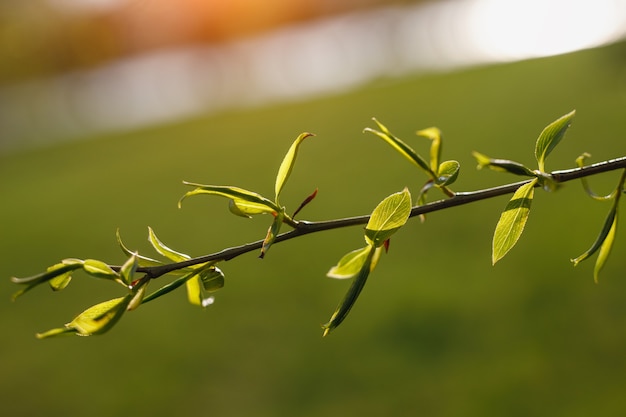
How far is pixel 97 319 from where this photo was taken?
0.92 ft

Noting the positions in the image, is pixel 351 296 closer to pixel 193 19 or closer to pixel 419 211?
pixel 419 211

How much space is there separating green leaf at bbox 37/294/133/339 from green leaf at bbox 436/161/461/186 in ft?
0.47

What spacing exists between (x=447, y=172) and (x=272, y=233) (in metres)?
0.09

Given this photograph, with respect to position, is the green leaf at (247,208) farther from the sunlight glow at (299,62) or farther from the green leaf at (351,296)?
the sunlight glow at (299,62)

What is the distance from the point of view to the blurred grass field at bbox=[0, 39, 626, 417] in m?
1.94

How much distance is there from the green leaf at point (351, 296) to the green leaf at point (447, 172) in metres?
0.04

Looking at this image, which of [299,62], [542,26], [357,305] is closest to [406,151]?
[357,305]

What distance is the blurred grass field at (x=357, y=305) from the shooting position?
1938 millimetres

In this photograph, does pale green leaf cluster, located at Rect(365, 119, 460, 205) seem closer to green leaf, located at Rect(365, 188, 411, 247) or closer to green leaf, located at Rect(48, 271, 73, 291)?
green leaf, located at Rect(365, 188, 411, 247)

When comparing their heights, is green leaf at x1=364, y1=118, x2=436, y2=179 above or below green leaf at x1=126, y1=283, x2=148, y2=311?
above

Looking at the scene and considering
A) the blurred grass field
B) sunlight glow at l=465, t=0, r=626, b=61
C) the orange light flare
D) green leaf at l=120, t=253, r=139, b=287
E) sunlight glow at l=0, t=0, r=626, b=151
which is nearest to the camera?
green leaf at l=120, t=253, r=139, b=287

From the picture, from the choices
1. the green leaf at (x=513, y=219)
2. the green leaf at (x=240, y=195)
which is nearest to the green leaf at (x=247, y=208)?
the green leaf at (x=240, y=195)

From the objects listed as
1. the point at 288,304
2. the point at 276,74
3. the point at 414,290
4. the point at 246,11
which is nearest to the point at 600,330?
the point at 414,290

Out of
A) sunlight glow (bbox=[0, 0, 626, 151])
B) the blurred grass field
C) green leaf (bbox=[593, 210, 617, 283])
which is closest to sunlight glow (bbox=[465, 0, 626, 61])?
sunlight glow (bbox=[0, 0, 626, 151])
